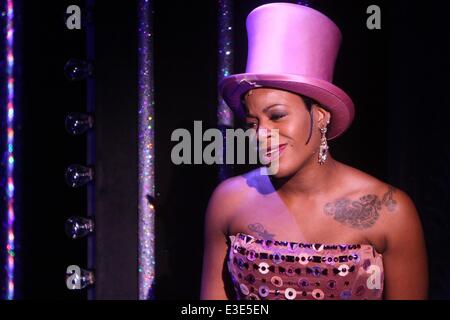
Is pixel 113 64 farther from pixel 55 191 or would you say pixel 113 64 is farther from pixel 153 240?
pixel 153 240

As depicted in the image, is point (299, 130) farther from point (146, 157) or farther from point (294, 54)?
point (146, 157)

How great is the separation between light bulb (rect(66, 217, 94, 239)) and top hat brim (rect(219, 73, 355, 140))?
0.73 metres

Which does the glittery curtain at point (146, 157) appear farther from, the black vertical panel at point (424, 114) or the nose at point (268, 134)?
the black vertical panel at point (424, 114)

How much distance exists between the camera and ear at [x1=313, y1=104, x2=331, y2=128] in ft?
5.30

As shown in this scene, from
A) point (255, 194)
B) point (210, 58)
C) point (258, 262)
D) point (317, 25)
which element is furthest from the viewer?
point (210, 58)

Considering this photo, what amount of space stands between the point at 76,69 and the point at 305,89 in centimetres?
84

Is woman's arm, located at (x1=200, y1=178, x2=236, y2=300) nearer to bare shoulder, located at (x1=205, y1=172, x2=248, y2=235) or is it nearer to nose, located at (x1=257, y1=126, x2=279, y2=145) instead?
bare shoulder, located at (x1=205, y1=172, x2=248, y2=235)

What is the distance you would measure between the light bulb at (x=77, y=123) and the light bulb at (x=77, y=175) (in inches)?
5.3

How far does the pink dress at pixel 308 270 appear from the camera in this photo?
1614 mm

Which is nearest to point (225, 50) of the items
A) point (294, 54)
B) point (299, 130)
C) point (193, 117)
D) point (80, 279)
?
point (193, 117)

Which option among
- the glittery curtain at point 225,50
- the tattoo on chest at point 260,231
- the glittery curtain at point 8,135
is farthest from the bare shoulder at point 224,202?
the glittery curtain at point 8,135

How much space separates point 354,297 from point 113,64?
4.10ft
